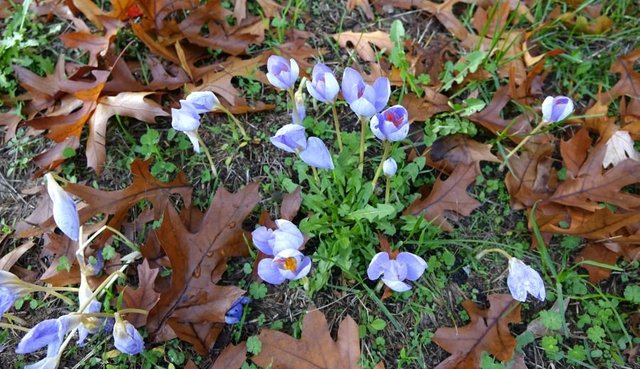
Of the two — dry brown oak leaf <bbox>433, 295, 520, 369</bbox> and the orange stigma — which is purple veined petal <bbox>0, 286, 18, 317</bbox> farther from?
dry brown oak leaf <bbox>433, 295, 520, 369</bbox>

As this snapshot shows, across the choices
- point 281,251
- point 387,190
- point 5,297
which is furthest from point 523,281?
point 5,297

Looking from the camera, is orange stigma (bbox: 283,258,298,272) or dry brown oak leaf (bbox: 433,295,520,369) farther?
dry brown oak leaf (bbox: 433,295,520,369)

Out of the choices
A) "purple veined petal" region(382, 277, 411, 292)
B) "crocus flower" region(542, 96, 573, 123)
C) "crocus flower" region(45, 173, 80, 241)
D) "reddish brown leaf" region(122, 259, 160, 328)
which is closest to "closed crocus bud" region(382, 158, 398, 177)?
"purple veined petal" region(382, 277, 411, 292)

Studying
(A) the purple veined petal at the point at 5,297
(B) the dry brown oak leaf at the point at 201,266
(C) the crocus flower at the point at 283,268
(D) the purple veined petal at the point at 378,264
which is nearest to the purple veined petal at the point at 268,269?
(C) the crocus flower at the point at 283,268

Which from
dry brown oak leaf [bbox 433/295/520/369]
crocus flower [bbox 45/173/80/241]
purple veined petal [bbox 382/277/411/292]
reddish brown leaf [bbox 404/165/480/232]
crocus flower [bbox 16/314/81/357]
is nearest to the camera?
crocus flower [bbox 16/314/81/357]

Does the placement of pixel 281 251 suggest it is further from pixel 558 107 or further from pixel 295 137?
pixel 558 107

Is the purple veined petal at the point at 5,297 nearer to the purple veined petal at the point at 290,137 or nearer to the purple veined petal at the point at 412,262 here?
Result: the purple veined petal at the point at 290,137

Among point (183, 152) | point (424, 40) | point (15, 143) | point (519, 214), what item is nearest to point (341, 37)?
point (424, 40)
